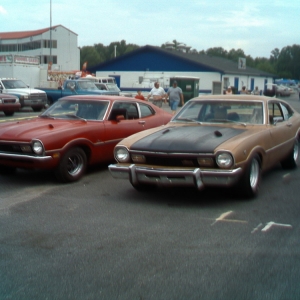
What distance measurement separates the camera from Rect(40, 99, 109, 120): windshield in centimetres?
899

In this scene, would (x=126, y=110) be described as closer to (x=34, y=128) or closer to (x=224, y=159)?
(x=34, y=128)

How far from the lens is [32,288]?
13.2ft

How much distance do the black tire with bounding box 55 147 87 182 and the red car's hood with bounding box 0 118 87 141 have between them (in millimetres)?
393

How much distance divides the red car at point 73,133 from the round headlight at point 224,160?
8.77 ft

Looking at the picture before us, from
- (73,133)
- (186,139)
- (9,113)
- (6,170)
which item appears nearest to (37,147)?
(73,133)

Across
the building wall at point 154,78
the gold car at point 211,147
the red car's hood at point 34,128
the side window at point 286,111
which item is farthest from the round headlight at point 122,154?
the building wall at point 154,78

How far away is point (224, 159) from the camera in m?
6.37

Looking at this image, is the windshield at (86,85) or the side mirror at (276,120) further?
the windshield at (86,85)

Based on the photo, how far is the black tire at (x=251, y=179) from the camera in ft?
21.7

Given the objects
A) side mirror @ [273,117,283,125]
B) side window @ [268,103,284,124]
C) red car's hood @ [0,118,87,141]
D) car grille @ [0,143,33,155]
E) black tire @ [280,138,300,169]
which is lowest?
black tire @ [280,138,300,169]

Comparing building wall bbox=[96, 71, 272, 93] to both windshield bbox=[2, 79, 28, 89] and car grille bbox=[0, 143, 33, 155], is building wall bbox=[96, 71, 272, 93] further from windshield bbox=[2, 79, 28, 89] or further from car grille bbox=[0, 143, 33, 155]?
car grille bbox=[0, 143, 33, 155]

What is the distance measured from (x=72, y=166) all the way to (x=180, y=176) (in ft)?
8.07

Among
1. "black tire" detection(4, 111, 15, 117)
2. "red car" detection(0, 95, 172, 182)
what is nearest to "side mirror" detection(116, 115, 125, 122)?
"red car" detection(0, 95, 172, 182)

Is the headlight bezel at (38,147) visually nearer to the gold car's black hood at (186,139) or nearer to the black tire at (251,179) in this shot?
the gold car's black hood at (186,139)
